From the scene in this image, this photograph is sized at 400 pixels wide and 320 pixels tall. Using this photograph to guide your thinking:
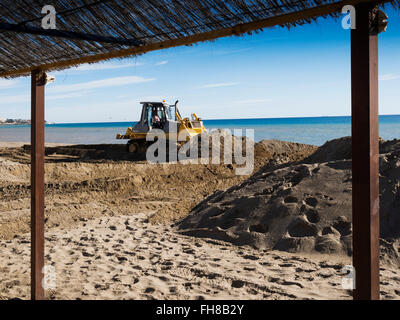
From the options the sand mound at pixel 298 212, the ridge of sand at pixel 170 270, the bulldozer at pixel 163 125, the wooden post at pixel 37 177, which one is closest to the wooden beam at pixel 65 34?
the wooden post at pixel 37 177

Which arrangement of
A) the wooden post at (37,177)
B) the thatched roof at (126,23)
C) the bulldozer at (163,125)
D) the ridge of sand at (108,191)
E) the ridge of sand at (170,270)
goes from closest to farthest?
the thatched roof at (126,23) < the wooden post at (37,177) < the ridge of sand at (170,270) < the ridge of sand at (108,191) < the bulldozer at (163,125)

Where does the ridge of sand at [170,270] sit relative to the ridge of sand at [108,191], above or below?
below

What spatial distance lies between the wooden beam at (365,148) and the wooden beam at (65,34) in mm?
1698

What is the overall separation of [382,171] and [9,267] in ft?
18.7

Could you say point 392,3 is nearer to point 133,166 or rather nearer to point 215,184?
point 215,184

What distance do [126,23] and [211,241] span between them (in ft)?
13.2

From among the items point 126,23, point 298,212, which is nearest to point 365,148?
point 126,23

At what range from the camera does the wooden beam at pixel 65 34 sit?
9.17ft

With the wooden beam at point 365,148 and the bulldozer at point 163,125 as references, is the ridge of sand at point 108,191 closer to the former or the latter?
the bulldozer at point 163,125

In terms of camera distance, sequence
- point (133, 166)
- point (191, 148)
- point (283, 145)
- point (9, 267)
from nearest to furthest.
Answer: point (9, 267) < point (133, 166) < point (191, 148) < point (283, 145)

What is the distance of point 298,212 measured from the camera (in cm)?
606

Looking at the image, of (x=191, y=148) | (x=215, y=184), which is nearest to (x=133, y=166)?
(x=191, y=148)

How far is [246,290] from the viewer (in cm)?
414

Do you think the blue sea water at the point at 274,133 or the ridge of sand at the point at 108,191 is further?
the blue sea water at the point at 274,133
